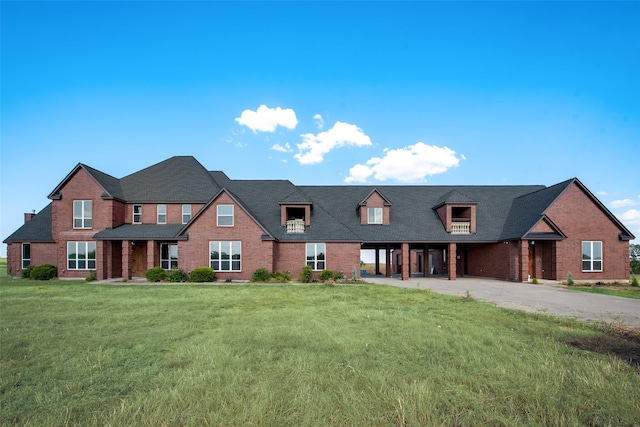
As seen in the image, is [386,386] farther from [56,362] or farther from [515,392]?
[56,362]

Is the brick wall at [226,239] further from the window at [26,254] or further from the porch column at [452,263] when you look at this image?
the window at [26,254]

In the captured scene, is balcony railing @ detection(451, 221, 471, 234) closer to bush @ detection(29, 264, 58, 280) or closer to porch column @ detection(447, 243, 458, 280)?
porch column @ detection(447, 243, 458, 280)

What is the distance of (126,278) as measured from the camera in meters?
25.3

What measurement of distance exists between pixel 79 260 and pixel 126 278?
5305mm

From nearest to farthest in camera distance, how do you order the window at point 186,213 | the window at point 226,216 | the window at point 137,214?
the window at point 226,216 < the window at point 186,213 < the window at point 137,214

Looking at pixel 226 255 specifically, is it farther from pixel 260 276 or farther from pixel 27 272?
pixel 27 272

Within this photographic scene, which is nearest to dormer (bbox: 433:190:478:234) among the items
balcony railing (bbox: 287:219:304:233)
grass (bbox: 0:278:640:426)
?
balcony railing (bbox: 287:219:304:233)

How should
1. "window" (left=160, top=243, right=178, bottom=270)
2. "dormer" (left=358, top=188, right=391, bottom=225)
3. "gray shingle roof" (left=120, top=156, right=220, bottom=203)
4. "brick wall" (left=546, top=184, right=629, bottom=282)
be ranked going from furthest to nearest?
"dormer" (left=358, top=188, right=391, bottom=225), "gray shingle roof" (left=120, top=156, right=220, bottom=203), "window" (left=160, top=243, right=178, bottom=270), "brick wall" (left=546, top=184, right=629, bottom=282)

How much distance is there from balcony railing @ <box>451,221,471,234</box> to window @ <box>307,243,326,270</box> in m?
11.7

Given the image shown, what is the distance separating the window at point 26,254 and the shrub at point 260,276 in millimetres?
21255

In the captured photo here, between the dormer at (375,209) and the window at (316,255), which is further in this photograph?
the dormer at (375,209)

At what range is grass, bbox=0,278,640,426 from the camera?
4.40 m

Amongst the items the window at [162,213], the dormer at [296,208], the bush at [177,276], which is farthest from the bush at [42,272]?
the dormer at [296,208]

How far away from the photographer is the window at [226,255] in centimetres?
2556
